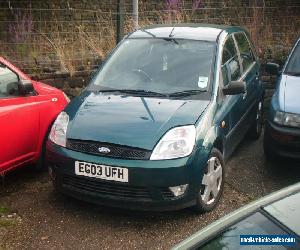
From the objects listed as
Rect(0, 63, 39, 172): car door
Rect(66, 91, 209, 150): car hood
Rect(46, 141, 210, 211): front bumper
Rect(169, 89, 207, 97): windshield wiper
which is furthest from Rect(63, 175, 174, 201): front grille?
Rect(169, 89, 207, 97): windshield wiper

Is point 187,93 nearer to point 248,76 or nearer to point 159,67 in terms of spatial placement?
point 159,67

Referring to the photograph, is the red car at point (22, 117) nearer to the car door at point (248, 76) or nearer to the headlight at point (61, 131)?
the headlight at point (61, 131)

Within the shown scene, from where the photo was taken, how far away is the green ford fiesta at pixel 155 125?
443cm

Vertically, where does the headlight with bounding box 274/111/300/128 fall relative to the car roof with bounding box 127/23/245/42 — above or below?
below

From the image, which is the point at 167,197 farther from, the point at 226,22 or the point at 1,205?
the point at 226,22

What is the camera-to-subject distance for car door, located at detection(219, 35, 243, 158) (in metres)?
5.34

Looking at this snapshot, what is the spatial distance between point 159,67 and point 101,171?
1.63 m

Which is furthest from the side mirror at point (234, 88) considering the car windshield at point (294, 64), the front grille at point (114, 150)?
the car windshield at point (294, 64)

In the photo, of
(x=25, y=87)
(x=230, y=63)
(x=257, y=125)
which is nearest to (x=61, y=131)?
(x=25, y=87)

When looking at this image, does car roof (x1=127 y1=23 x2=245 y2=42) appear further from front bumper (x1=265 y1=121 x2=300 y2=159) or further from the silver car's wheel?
the silver car's wheel

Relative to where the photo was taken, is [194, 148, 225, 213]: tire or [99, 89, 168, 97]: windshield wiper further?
[99, 89, 168, 97]: windshield wiper

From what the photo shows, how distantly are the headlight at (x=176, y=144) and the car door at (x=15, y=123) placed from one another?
1.56 metres

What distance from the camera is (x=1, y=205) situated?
5.06m

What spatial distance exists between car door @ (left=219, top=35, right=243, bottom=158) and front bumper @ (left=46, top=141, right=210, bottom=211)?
80 cm
